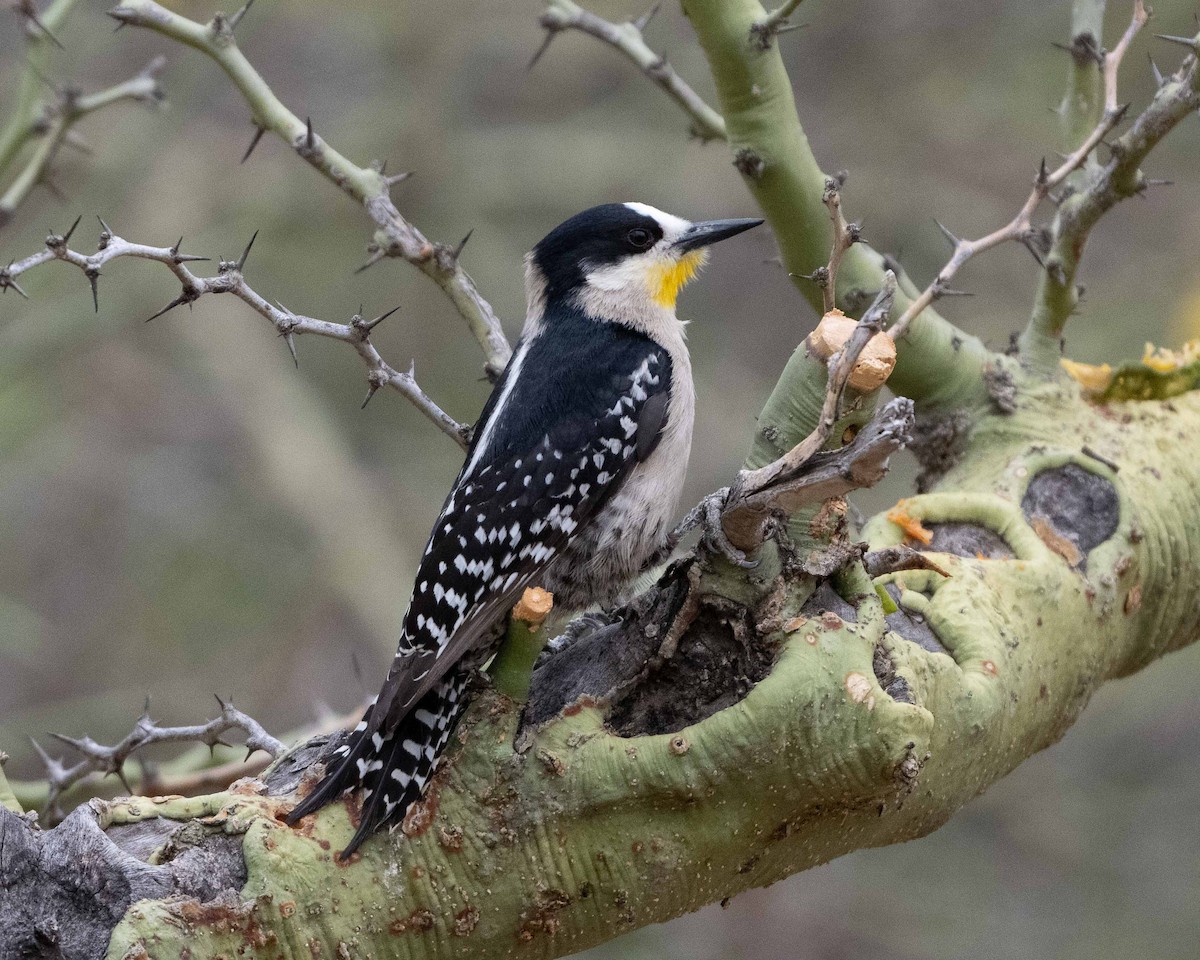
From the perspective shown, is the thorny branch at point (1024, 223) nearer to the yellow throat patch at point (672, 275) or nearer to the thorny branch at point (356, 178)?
the yellow throat patch at point (672, 275)

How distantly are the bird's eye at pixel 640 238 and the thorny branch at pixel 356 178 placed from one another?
0.51 metres

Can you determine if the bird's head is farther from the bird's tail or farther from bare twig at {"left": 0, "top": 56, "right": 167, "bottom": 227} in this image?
the bird's tail

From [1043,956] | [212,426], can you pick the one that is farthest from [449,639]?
[1043,956]

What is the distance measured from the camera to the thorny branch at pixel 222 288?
99.8 inches

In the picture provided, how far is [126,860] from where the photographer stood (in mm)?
2254

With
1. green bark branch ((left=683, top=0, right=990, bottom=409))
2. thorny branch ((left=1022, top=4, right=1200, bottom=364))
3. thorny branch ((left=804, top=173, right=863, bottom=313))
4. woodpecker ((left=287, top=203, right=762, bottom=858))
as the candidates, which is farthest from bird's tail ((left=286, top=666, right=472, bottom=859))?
thorny branch ((left=1022, top=4, right=1200, bottom=364))

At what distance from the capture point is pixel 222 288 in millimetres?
2729

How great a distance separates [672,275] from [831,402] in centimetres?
166

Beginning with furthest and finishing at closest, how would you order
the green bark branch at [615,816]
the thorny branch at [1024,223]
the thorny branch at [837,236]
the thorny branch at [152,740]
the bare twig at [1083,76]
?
the bare twig at [1083,76]
the thorny branch at [152,740]
the thorny branch at [1024,223]
the green bark branch at [615,816]
the thorny branch at [837,236]

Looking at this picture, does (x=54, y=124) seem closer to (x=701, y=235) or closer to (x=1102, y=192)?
(x=701, y=235)

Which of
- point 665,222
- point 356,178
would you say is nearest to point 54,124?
point 356,178

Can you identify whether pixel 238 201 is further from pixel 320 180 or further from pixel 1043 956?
pixel 1043 956

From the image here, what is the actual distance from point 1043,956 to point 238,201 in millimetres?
5348

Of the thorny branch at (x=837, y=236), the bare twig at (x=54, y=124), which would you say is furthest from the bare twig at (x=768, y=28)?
the bare twig at (x=54, y=124)
